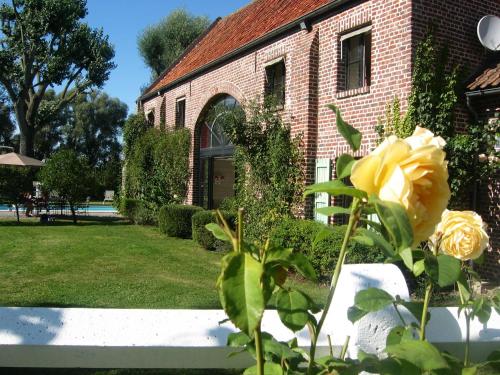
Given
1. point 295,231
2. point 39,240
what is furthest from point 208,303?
point 39,240

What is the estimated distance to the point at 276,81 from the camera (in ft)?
39.2

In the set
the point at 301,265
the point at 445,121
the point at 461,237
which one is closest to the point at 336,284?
the point at 301,265

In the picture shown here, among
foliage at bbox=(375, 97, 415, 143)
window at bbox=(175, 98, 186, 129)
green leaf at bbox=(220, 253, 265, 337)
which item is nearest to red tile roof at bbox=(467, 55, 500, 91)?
foliage at bbox=(375, 97, 415, 143)

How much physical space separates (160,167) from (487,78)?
462 inches

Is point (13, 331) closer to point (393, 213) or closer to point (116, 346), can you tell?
point (116, 346)

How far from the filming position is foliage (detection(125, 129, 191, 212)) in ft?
53.7

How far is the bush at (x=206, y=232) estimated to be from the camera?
11.7 meters

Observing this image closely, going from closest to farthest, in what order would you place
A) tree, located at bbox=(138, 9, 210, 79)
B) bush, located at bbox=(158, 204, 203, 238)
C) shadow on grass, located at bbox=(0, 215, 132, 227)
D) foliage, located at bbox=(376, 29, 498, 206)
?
1. foliage, located at bbox=(376, 29, 498, 206)
2. bush, located at bbox=(158, 204, 203, 238)
3. shadow on grass, located at bbox=(0, 215, 132, 227)
4. tree, located at bbox=(138, 9, 210, 79)

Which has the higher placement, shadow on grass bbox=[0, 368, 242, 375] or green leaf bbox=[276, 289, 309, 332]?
green leaf bbox=[276, 289, 309, 332]

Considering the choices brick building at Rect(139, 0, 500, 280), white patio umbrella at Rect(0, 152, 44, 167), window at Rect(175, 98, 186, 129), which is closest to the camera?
brick building at Rect(139, 0, 500, 280)

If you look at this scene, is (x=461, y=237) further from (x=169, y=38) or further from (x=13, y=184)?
(x=169, y=38)

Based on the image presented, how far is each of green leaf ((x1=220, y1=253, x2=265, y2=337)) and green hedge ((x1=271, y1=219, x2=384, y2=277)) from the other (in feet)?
19.4

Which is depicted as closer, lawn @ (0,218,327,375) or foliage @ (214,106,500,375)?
foliage @ (214,106,500,375)

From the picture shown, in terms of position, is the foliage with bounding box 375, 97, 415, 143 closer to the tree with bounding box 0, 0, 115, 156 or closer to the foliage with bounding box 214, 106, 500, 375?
the foliage with bounding box 214, 106, 500, 375
